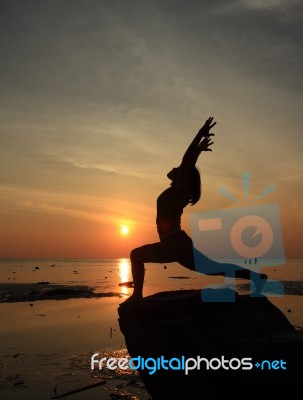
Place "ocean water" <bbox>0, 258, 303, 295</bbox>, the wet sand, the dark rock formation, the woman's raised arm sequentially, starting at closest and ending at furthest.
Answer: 1. the dark rock formation
2. the woman's raised arm
3. the wet sand
4. "ocean water" <bbox>0, 258, 303, 295</bbox>

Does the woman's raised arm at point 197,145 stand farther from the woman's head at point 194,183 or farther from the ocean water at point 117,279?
the ocean water at point 117,279

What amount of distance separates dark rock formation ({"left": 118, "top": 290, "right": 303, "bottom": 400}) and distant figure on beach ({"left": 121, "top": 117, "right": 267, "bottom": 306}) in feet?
1.62

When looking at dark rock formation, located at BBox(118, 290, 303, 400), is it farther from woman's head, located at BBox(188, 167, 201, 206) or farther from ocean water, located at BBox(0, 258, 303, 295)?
ocean water, located at BBox(0, 258, 303, 295)

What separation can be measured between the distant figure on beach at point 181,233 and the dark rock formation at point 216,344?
0.49m

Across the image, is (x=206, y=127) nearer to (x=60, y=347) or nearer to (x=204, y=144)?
(x=204, y=144)

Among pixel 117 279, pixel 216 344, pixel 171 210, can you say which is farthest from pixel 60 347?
pixel 117 279

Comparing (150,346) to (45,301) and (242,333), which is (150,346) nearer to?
(242,333)

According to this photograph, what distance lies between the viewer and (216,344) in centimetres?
666

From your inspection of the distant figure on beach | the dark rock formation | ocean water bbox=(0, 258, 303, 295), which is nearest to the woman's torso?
the distant figure on beach

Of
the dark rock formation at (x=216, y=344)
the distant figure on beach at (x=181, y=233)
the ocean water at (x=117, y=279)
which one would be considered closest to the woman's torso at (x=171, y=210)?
the distant figure on beach at (x=181, y=233)

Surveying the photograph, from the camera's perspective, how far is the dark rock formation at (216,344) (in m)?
5.77

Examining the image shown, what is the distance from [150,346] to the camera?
7516 mm

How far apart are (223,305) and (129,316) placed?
1923 mm

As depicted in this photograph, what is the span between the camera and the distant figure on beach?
7.33 meters
